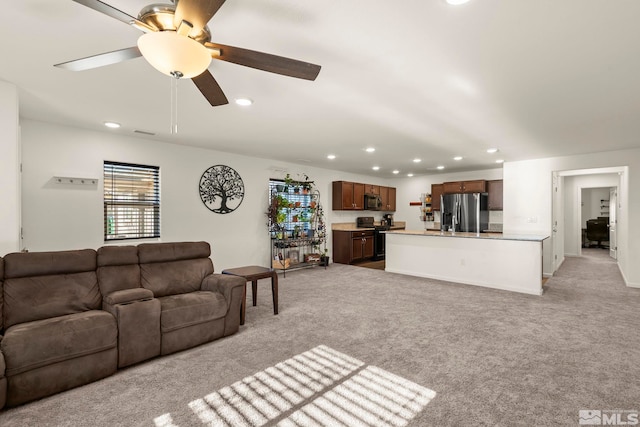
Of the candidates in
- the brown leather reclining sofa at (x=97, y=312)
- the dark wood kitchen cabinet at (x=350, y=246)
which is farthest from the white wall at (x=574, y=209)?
the brown leather reclining sofa at (x=97, y=312)

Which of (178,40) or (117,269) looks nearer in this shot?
(178,40)

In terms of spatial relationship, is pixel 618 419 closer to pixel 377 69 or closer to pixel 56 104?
pixel 377 69

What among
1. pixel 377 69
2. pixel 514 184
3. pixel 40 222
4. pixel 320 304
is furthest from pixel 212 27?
pixel 514 184

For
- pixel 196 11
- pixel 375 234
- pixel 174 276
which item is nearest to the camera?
pixel 196 11

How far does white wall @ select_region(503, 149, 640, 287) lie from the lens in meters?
5.14

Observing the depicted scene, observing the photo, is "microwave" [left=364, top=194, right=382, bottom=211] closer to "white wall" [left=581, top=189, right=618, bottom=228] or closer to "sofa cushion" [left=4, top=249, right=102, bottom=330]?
"sofa cushion" [left=4, top=249, right=102, bottom=330]

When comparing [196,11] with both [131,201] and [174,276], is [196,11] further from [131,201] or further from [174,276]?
[131,201]

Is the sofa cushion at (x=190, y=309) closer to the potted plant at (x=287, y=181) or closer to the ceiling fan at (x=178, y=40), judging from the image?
the ceiling fan at (x=178, y=40)

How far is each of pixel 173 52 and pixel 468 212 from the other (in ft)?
24.3

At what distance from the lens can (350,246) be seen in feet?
25.3

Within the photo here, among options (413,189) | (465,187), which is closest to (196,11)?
(465,187)

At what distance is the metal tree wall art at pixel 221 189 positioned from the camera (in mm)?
5469

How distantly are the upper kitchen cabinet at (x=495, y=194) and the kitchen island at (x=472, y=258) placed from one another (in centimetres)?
228

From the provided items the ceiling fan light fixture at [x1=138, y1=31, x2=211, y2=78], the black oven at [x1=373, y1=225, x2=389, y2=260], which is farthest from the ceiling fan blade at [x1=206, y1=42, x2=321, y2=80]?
the black oven at [x1=373, y1=225, x2=389, y2=260]
